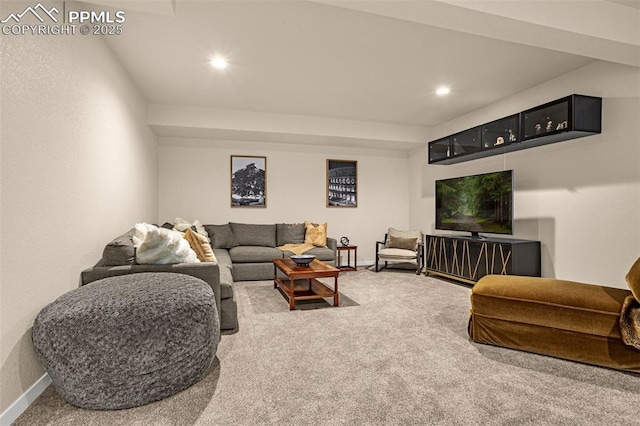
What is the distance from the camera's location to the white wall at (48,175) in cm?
173

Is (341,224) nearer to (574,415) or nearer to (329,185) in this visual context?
(329,185)

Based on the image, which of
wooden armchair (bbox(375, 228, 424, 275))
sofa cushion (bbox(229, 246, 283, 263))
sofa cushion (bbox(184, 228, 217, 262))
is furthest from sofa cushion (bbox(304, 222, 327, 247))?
sofa cushion (bbox(184, 228, 217, 262))

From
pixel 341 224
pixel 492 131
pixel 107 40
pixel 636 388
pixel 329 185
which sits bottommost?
pixel 636 388

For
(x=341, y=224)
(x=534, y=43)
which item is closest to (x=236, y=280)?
(x=341, y=224)

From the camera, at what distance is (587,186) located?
12.2 feet

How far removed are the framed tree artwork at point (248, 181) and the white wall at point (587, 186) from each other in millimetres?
4167

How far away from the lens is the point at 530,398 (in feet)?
6.45

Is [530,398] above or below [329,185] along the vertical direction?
below

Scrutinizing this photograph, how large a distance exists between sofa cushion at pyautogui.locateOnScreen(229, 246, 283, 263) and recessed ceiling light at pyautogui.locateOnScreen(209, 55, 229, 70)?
2769mm

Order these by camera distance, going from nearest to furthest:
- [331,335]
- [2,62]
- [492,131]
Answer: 1. [2,62]
2. [331,335]
3. [492,131]

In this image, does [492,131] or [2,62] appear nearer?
[2,62]

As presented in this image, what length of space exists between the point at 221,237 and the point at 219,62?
2970 millimetres

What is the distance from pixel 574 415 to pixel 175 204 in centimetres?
597

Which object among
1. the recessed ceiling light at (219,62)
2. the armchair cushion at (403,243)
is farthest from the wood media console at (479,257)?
the recessed ceiling light at (219,62)
